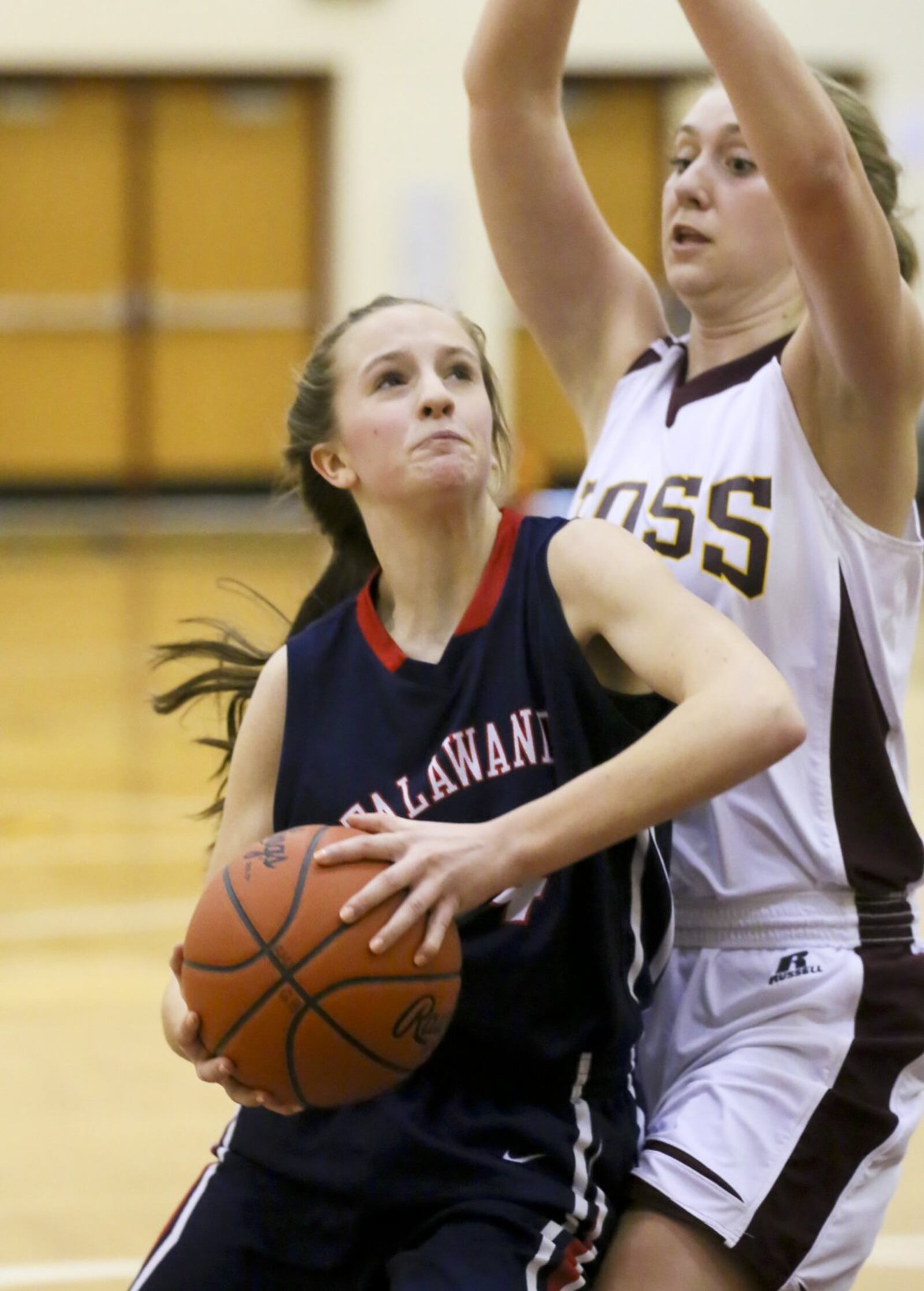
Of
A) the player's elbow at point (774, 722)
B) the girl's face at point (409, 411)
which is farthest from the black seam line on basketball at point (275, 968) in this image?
the girl's face at point (409, 411)

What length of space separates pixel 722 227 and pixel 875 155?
0.22m

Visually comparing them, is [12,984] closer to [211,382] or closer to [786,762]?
[786,762]

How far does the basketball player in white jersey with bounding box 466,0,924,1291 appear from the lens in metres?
2.20

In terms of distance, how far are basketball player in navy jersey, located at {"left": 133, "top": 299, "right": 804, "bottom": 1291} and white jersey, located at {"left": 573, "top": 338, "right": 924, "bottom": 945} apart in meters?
0.16

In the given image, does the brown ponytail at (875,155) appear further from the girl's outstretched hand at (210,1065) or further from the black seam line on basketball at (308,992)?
the girl's outstretched hand at (210,1065)

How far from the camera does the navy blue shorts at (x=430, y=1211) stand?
2018 mm

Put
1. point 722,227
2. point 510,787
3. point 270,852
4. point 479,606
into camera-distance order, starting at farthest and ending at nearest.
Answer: point 722,227, point 479,606, point 510,787, point 270,852

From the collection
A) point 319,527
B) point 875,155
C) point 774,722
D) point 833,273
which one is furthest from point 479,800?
point 875,155

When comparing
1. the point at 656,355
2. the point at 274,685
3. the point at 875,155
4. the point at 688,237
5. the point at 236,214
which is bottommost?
the point at 274,685

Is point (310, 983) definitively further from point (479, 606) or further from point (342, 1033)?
point (479, 606)

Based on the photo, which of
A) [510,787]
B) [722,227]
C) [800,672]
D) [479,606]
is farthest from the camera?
[722,227]

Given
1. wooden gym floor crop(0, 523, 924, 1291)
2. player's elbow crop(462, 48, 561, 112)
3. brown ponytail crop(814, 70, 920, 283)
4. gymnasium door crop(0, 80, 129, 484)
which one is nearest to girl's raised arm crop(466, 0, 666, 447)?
player's elbow crop(462, 48, 561, 112)

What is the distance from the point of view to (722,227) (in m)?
2.49

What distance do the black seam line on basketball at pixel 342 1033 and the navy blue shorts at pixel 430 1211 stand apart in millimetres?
148
